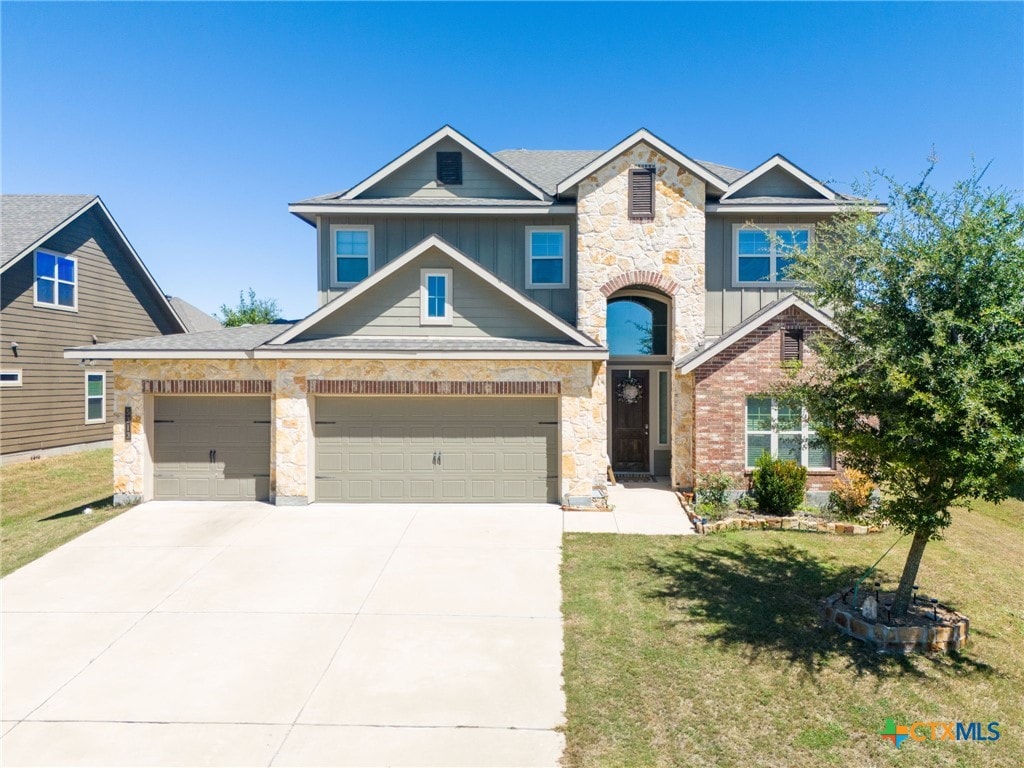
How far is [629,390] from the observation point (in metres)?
15.4

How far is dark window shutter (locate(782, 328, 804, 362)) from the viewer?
12320 millimetres

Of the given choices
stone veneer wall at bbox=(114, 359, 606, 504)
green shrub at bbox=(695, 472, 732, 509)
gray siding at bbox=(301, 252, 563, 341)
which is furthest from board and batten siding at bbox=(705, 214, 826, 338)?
gray siding at bbox=(301, 252, 563, 341)

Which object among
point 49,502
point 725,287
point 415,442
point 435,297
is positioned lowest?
point 49,502

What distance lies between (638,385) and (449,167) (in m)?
8.01

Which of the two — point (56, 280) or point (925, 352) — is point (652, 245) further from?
point (56, 280)

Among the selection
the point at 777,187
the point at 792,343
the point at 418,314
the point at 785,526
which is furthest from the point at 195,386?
the point at 777,187

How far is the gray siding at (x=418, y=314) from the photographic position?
1252 centimetres

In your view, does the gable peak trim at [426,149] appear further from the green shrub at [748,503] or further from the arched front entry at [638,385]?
the green shrub at [748,503]

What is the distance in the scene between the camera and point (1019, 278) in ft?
19.3


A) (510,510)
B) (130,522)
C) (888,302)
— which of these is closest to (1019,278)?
(888,302)

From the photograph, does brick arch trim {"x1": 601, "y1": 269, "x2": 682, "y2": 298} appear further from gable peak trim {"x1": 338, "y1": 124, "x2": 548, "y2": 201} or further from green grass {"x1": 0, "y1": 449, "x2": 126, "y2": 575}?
green grass {"x1": 0, "y1": 449, "x2": 126, "y2": 575}

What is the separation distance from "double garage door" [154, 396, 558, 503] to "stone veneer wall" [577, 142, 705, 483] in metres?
3.35

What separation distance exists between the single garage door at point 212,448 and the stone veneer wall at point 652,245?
26.8 ft

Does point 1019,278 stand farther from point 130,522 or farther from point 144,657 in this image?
point 130,522
